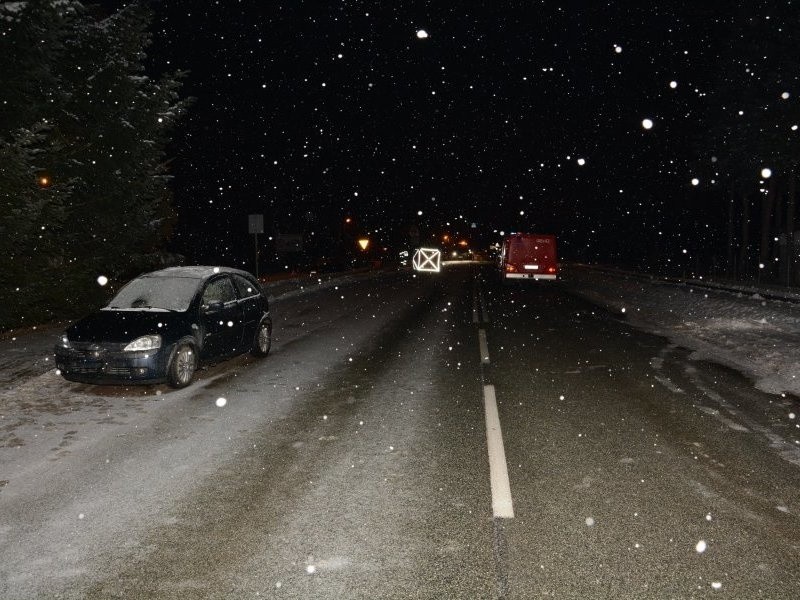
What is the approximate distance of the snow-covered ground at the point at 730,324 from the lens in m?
10.8

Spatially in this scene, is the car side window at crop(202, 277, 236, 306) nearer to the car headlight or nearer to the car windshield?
the car windshield

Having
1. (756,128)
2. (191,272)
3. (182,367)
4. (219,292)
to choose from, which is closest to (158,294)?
(191,272)

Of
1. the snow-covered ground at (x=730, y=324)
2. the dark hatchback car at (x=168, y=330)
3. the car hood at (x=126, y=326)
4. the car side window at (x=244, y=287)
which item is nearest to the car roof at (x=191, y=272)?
the dark hatchback car at (x=168, y=330)

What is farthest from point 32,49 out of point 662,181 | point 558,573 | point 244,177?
point 662,181

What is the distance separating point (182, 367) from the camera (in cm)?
927

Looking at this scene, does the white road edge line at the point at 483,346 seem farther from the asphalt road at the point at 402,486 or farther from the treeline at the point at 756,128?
the treeline at the point at 756,128

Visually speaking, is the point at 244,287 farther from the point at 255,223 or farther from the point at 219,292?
the point at 255,223

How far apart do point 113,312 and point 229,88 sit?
35.7m

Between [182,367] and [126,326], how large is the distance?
927 millimetres

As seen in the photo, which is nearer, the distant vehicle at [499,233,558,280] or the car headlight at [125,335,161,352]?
the car headlight at [125,335,161,352]

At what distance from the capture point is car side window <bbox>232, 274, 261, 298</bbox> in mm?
11352

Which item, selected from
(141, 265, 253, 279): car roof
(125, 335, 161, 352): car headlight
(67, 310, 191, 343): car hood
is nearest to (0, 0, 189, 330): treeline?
(141, 265, 253, 279): car roof

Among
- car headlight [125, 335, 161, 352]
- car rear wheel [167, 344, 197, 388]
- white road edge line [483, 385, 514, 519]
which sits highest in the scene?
car headlight [125, 335, 161, 352]

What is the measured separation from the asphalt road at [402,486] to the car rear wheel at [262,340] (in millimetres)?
1123
